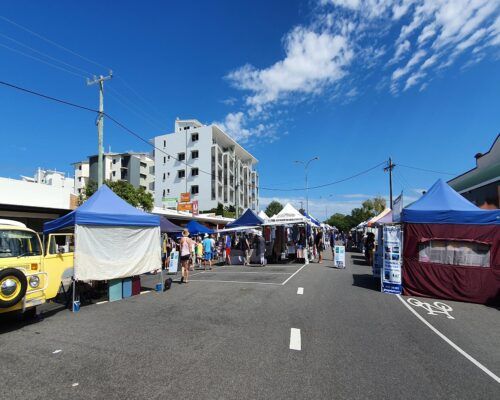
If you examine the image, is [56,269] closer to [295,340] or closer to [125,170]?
[295,340]

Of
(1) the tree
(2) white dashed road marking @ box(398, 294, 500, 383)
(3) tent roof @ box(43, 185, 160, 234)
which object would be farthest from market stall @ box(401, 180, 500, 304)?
(1) the tree

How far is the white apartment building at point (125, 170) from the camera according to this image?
75.8 metres

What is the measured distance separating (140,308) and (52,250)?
311 centimetres

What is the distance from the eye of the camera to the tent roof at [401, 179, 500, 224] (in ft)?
32.2

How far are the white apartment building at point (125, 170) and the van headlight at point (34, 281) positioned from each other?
2645 inches

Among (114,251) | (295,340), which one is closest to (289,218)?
(114,251)

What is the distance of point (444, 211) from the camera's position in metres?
10.2

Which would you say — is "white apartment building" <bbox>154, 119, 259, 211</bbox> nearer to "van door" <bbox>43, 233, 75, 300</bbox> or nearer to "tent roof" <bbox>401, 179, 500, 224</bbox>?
"tent roof" <bbox>401, 179, 500, 224</bbox>

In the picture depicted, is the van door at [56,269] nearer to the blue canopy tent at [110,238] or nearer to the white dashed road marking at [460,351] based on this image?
the blue canopy tent at [110,238]

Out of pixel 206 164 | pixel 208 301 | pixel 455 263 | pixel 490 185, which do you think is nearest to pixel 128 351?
pixel 208 301

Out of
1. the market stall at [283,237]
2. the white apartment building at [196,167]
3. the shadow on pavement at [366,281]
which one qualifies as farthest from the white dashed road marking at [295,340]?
the white apartment building at [196,167]

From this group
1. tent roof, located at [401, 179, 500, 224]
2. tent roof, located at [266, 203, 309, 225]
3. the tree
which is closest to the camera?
tent roof, located at [401, 179, 500, 224]

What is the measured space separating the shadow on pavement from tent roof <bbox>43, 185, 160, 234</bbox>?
301 inches

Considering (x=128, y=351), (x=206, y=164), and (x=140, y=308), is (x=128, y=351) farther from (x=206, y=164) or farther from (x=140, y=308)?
(x=206, y=164)
